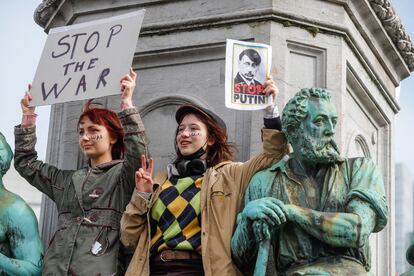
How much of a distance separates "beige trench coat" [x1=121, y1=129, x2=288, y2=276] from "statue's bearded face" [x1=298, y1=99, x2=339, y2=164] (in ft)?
1.12

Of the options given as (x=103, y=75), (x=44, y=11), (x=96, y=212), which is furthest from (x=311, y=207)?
(x=44, y=11)

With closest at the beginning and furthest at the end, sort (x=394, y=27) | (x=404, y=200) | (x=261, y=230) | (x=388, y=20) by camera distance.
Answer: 1. (x=261, y=230)
2. (x=388, y=20)
3. (x=394, y=27)
4. (x=404, y=200)

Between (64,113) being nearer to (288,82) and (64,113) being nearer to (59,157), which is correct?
(59,157)

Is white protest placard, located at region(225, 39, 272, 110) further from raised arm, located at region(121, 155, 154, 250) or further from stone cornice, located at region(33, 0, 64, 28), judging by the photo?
stone cornice, located at region(33, 0, 64, 28)

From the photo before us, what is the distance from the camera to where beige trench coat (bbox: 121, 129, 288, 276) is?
642cm

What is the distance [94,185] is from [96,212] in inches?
9.2

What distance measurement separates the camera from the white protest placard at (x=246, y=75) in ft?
22.2

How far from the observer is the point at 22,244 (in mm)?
7258

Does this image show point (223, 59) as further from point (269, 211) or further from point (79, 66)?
point (269, 211)

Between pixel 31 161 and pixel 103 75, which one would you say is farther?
pixel 31 161

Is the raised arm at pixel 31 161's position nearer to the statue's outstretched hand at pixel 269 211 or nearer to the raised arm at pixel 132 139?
the raised arm at pixel 132 139

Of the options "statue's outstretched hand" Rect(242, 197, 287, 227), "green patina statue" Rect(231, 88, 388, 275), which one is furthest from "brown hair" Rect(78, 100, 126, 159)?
"statue's outstretched hand" Rect(242, 197, 287, 227)

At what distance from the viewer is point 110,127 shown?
24.1 ft

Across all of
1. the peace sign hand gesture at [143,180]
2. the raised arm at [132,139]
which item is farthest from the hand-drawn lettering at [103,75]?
the peace sign hand gesture at [143,180]
